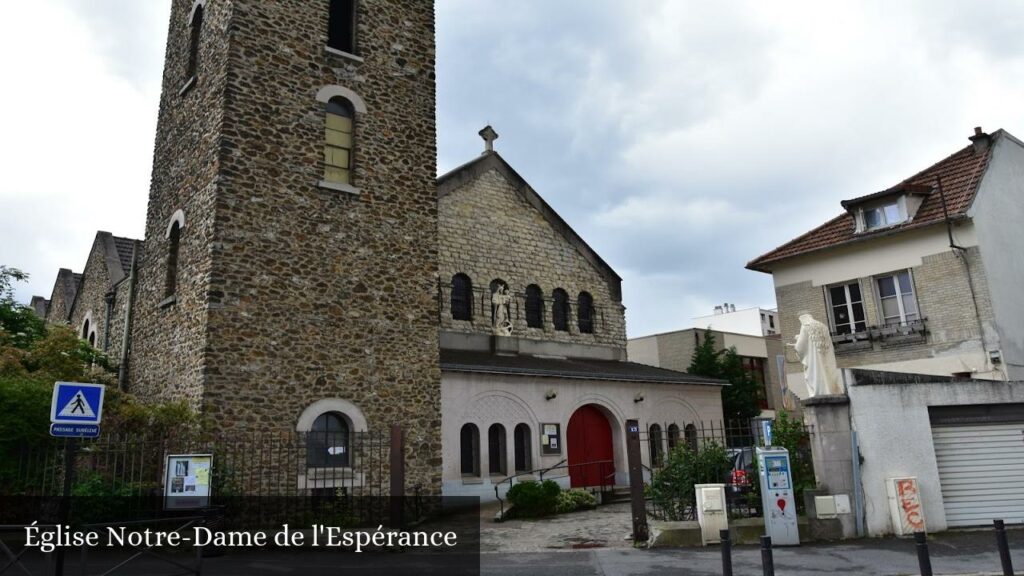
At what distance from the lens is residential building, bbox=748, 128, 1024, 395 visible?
18344 mm

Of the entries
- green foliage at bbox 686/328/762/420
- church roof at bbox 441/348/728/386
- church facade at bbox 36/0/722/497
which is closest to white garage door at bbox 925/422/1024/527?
church facade at bbox 36/0/722/497

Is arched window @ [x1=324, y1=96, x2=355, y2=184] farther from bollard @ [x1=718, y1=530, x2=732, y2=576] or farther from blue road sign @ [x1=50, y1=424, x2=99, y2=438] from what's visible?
bollard @ [x1=718, y1=530, x2=732, y2=576]

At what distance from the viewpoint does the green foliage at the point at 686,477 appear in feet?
40.2

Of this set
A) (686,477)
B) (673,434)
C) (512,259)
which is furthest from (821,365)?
(512,259)

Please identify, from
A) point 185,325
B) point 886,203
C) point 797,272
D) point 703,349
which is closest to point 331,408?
point 185,325

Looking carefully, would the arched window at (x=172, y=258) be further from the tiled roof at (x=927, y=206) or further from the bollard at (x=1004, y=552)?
the tiled roof at (x=927, y=206)

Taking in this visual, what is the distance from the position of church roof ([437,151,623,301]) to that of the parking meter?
13.0 m

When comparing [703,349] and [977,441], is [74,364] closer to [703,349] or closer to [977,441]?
[977,441]

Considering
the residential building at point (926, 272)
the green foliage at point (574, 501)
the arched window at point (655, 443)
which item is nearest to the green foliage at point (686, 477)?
the green foliage at point (574, 501)

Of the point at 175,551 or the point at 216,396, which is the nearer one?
the point at 175,551

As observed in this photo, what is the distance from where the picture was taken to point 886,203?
2044cm

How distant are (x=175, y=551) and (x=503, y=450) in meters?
9.04

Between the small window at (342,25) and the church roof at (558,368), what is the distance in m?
7.67

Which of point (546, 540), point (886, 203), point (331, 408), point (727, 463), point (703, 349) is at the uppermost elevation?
point (886, 203)
